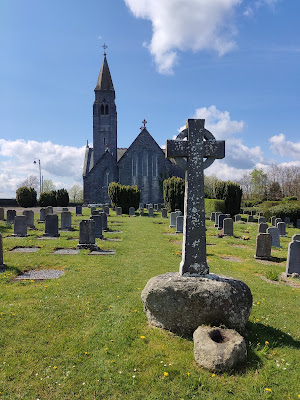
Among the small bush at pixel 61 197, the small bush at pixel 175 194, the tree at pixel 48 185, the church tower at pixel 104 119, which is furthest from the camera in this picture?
the tree at pixel 48 185

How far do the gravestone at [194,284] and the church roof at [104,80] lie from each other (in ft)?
155

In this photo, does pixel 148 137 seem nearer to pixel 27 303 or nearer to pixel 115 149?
pixel 115 149

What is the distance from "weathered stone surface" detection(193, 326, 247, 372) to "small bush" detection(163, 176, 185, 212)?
88.7 feet

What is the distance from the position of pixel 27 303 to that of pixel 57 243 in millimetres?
6366

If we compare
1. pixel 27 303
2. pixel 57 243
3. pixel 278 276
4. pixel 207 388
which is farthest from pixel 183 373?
pixel 57 243

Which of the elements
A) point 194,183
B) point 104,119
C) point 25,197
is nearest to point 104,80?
point 104,119

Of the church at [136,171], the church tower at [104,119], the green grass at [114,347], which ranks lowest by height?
the green grass at [114,347]

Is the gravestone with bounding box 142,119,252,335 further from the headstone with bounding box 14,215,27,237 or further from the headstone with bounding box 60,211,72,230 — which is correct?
the headstone with bounding box 60,211,72,230

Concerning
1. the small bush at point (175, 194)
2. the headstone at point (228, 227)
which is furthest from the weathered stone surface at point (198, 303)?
the small bush at point (175, 194)

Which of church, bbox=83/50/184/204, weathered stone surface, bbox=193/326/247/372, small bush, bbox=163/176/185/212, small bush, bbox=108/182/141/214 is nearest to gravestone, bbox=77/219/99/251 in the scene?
weathered stone surface, bbox=193/326/247/372

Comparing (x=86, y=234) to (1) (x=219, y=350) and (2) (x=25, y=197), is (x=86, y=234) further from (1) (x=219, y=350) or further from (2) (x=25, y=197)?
(2) (x=25, y=197)

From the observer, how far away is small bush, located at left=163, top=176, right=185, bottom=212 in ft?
102

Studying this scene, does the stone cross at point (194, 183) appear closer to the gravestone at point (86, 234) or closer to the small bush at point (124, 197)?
the gravestone at point (86, 234)

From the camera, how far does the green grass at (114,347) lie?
300 centimetres
